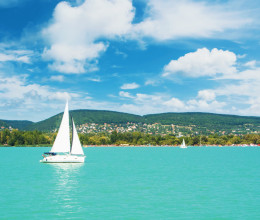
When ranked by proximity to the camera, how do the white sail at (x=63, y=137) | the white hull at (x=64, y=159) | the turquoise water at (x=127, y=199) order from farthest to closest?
the white hull at (x=64, y=159)
the white sail at (x=63, y=137)
the turquoise water at (x=127, y=199)

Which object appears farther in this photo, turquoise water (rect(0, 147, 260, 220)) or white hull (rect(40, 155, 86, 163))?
white hull (rect(40, 155, 86, 163))

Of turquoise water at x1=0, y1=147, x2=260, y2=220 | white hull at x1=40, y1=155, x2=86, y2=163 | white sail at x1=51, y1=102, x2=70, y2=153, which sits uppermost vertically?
white sail at x1=51, y1=102, x2=70, y2=153

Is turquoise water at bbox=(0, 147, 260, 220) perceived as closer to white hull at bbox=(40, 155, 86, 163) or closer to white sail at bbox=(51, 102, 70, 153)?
A: white sail at bbox=(51, 102, 70, 153)

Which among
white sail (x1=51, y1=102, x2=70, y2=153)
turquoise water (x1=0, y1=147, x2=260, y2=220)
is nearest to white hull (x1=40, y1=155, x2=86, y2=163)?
white sail (x1=51, y1=102, x2=70, y2=153)

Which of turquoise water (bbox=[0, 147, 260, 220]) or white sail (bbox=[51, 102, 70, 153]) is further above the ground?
white sail (bbox=[51, 102, 70, 153])

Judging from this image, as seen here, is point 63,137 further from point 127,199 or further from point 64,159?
point 127,199

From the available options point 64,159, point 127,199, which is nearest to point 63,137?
point 64,159

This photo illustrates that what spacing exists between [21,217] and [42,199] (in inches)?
278

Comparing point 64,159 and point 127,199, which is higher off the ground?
point 64,159

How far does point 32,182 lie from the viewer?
49469 millimetres

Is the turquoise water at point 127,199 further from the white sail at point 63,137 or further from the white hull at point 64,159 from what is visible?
the white hull at point 64,159

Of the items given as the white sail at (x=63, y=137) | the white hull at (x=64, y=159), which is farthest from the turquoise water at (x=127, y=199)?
the white hull at (x=64, y=159)

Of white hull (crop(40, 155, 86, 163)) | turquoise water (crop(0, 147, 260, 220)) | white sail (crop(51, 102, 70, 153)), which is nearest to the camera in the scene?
turquoise water (crop(0, 147, 260, 220))

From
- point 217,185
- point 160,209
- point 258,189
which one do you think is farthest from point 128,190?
point 258,189
